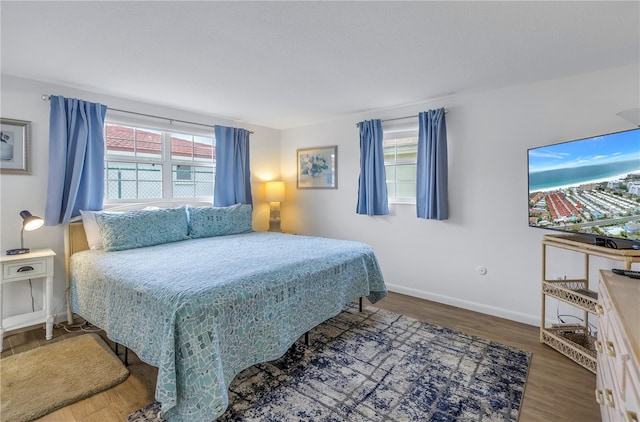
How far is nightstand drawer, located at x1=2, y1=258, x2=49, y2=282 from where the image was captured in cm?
234

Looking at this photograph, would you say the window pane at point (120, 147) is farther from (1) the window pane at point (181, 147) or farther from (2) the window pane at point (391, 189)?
(2) the window pane at point (391, 189)

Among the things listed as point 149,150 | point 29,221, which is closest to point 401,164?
point 149,150

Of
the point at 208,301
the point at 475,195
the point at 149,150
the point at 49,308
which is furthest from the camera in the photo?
the point at 149,150

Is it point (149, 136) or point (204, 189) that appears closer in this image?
point (149, 136)

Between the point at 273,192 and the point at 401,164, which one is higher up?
the point at 401,164

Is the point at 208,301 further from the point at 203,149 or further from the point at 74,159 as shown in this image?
the point at 203,149

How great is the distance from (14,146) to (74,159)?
0.41m

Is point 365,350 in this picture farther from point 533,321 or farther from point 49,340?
point 49,340

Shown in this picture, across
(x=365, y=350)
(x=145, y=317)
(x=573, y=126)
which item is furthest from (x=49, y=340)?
(x=573, y=126)

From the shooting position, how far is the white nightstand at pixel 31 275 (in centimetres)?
235

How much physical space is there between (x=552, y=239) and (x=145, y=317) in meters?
2.91

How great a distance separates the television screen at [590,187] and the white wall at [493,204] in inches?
14.0

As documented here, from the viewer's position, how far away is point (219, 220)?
11.9 feet

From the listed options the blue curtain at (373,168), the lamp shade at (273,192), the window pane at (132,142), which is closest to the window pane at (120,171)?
the window pane at (132,142)
